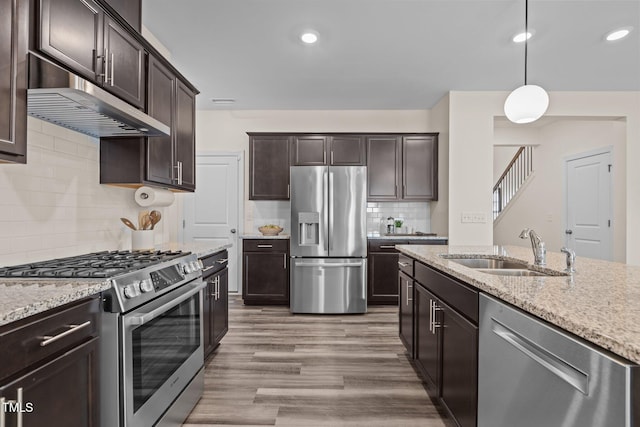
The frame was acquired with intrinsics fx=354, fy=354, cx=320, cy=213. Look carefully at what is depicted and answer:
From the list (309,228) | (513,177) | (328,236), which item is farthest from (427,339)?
(513,177)

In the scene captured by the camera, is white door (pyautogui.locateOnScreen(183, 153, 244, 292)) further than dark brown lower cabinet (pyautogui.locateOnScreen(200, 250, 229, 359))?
Yes

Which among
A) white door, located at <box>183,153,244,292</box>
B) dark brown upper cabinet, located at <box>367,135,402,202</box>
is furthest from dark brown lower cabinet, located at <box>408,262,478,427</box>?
white door, located at <box>183,153,244,292</box>

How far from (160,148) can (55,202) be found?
0.80 meters

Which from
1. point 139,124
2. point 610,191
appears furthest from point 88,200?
point 610,191

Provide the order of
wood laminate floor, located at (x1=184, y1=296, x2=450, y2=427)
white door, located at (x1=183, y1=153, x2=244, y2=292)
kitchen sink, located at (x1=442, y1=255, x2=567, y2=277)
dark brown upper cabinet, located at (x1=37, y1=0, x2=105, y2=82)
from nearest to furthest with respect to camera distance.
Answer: dark brown upper cabinet, located at (x1=37, y1=0, x2=105, y2=82) < kitchen sink, located at (x1=442, y1=255, x2=567, y2=277) < wood laminate floor, located at (x1=184, y1=296, x2=450, y2=427) < white door, located at (x1=183, y1=153, x2=244, y2=292)

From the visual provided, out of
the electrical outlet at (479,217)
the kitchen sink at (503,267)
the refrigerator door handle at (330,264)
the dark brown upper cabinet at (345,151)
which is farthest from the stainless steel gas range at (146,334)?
the electrical outlet at (479,217)

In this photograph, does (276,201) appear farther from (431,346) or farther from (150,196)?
Result: (431,346)

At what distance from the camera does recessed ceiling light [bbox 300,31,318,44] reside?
3086 mm

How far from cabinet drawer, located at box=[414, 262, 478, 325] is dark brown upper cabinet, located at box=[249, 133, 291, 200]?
9.26 feet

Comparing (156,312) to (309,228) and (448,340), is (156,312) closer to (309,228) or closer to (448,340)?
(448,340)

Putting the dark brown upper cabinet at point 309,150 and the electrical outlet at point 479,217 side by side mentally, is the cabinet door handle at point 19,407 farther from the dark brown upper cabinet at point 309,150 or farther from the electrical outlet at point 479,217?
the electrical outlet at point 479,217

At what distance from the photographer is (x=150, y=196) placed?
8.93ft

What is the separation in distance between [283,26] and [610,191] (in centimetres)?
491

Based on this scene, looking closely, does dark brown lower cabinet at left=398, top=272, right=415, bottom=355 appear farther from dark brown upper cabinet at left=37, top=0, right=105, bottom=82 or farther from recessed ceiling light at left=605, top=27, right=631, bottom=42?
recessed ceiling light at left=605, top=27, right=631, bottom=42
